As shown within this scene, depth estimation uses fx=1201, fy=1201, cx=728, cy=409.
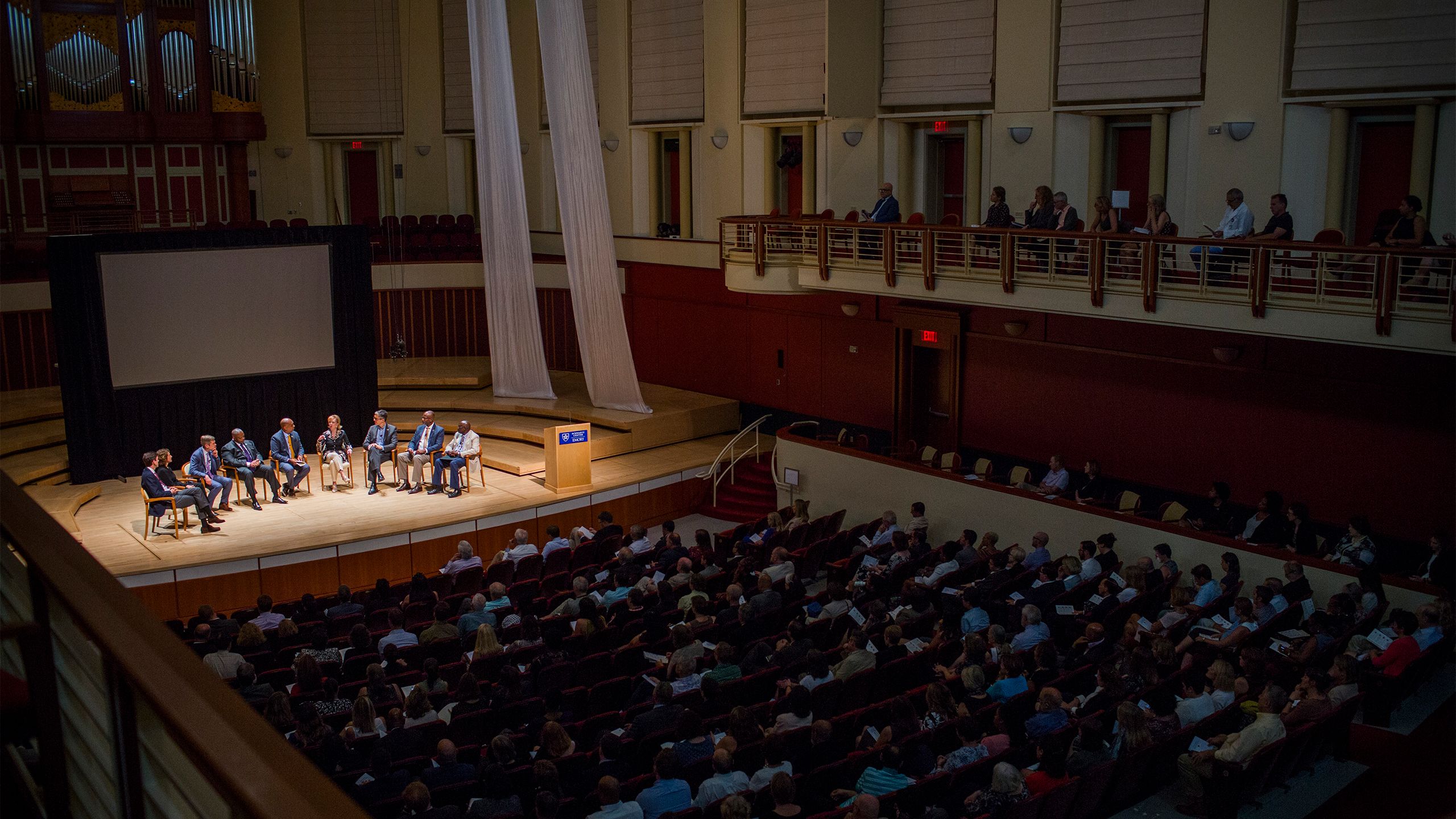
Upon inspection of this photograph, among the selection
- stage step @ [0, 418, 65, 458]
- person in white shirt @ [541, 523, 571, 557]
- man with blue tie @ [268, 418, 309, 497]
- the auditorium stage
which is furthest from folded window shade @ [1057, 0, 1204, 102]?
stage step @ [0, 418, 65, 458]

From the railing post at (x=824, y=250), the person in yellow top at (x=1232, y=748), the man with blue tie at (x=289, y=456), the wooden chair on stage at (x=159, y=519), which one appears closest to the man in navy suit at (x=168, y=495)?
the wooden chair on stage at (x=159, y=519)

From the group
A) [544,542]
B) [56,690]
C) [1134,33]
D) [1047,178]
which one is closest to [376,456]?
[544,542]

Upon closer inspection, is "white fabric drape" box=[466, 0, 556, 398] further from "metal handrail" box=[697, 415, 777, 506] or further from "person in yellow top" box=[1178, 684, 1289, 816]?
"person in yellow top" box=[1178, 684, 1289, 816]

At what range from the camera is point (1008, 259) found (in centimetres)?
1362

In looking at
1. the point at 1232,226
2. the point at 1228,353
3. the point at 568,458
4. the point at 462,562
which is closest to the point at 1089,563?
the point at 1228,353

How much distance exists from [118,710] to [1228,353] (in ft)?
43.4

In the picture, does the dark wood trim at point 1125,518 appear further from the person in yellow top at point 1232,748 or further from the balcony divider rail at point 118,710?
the balcony divider rail at point 118,710

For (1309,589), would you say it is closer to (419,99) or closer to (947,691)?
(947,691)

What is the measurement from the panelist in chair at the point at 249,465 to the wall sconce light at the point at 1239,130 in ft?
40.1

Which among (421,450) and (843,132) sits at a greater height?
(843,132)

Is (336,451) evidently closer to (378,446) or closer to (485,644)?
(378,446)

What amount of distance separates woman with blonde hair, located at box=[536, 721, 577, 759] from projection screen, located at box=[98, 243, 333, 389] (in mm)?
11388

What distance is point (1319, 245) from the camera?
10617mm

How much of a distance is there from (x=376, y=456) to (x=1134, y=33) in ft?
35.6
